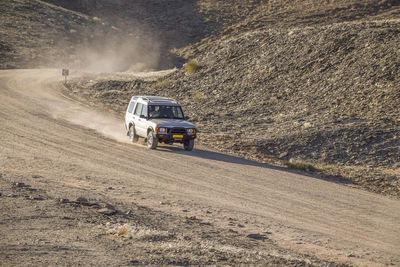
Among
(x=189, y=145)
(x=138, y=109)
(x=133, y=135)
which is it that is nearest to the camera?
(x=189, y=145)

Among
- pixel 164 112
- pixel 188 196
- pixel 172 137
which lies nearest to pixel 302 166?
pixel 172 137

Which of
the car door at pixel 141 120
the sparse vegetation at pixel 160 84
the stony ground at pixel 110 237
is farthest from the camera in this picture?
the sparse vegetation at pixel 160 84

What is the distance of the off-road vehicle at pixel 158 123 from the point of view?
19547 mm

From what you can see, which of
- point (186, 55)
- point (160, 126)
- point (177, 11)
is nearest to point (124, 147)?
point (160, 126)

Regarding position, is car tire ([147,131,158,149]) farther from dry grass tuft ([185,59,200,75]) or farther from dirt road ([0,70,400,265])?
dry grass tuft ([185,59,200,75])

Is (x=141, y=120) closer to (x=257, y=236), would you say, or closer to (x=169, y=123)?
(x=169, y=123)

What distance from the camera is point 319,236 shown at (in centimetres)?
1076

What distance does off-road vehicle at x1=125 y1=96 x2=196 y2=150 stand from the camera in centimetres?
1955

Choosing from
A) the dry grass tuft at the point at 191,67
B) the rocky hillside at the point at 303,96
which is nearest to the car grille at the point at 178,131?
the rocky hillside at the point at 303,96

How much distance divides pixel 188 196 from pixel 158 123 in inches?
258

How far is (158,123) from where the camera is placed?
19.5 m

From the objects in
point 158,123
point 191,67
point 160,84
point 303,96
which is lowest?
point 158,123

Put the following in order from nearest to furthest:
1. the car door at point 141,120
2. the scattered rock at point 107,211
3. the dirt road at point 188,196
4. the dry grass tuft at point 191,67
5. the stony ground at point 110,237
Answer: the stony ground at point 110,237, the dirt road at point 188,196, the scattered rock at point 107,211, the car door at point 141,120, the dry grass tuft at point 191,67

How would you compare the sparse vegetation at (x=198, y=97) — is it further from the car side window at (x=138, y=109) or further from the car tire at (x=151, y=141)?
the car tire at (x=151, y=141)
